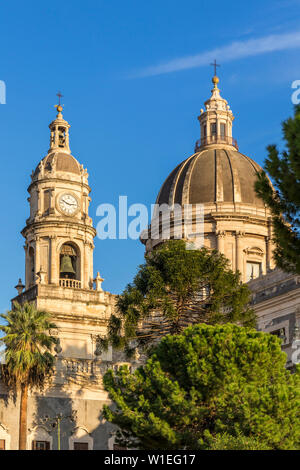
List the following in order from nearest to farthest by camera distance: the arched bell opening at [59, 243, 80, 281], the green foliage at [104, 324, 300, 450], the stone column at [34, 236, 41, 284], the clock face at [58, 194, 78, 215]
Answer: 1. the green foliage at [104, 324, 300, 450]
2. the stone column at [34, 236, 41, 284]
3. the arched bell opening at [59, 243, 80, 281]
4. the clock face at [58, 194, 78, 215]

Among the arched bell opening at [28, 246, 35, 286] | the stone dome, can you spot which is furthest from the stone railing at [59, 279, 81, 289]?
the stone dome

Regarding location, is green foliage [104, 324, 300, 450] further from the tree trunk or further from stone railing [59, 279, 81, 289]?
stone railing [59, 279, 81, 289]

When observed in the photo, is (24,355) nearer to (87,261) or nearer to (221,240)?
(87,261)

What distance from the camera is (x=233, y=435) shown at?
1645 inches

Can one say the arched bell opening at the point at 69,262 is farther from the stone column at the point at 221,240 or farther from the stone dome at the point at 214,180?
the stone dome at the point at 214,180

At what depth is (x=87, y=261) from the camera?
70.5 meters

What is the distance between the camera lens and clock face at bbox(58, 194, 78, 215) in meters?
70.9

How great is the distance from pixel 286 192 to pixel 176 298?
21.1 metres

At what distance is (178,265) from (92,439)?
951 centimetres

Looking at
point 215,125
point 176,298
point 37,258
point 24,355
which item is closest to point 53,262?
point 37,258
